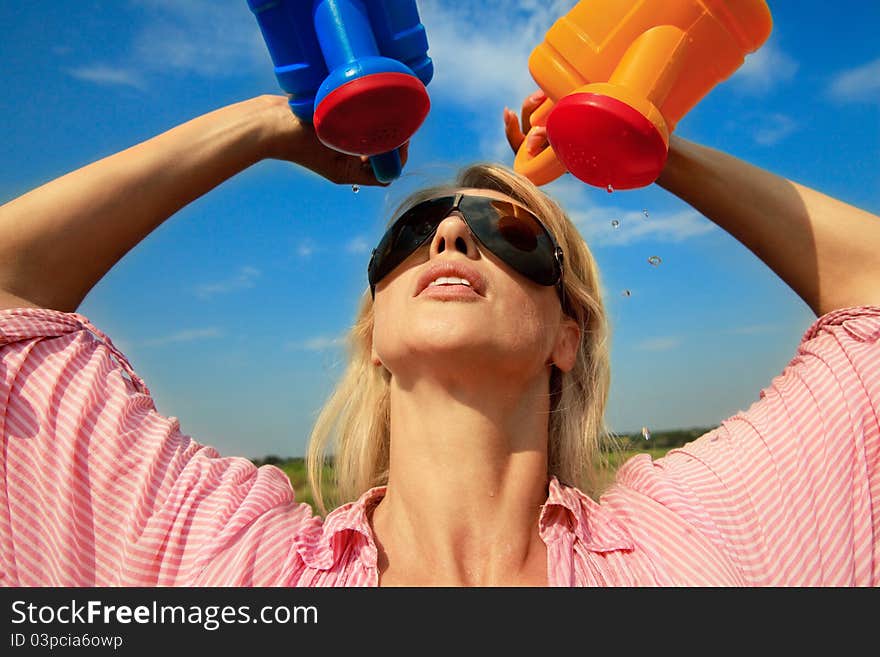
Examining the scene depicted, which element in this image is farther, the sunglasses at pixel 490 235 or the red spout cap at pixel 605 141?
→ the sunglasses at pixel 490 235

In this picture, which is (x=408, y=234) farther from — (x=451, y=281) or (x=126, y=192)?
(x=126, y=192)

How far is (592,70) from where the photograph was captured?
2.18m

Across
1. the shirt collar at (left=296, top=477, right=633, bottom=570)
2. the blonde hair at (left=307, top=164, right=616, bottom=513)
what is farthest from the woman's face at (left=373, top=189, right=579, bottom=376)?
the shirt collar at (left=296, top=477, right=633, bottom=570)

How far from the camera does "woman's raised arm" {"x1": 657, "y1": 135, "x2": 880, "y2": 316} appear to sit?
246 centimetres

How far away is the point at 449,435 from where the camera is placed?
7.61 feet

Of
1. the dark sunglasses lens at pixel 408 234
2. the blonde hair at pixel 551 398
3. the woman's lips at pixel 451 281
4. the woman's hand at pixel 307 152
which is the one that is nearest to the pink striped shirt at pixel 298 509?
the blonde hair at pixel 551 398

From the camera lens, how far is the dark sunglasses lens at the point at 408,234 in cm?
248

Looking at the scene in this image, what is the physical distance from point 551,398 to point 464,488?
73cm

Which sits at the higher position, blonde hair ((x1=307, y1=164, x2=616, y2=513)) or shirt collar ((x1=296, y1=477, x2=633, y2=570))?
blonde hair ((x1=307, y1=164, x2=616, y2=513))

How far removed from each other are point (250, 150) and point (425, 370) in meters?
1.10

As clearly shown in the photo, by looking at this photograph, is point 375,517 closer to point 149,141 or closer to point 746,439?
point 746,439

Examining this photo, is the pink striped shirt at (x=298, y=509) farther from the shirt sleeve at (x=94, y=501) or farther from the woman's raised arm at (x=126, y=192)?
the woman's raised arm at (x=126, y=192)

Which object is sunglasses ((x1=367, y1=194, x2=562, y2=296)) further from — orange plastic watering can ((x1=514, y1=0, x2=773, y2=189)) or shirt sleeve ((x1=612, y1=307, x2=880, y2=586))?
shirt sleeve ((x1=612, y1=307, x2=880, y2=586))
